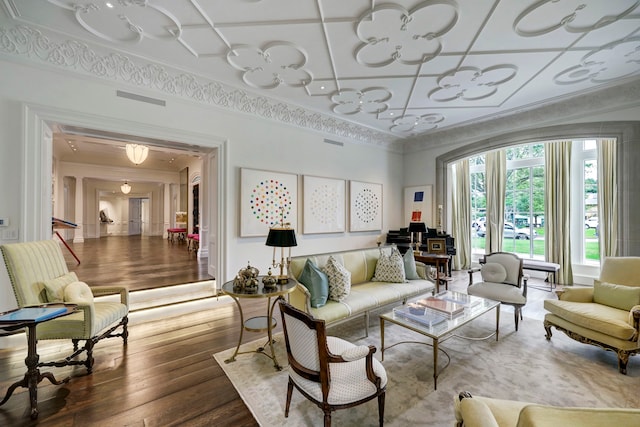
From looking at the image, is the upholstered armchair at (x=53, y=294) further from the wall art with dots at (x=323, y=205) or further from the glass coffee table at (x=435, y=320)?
the wall art with dots at (x=323, y=205)

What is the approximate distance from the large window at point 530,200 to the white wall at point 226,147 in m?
2.28

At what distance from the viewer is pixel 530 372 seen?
2.48 metres

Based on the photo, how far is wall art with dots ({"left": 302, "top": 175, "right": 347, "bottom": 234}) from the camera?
5559mm

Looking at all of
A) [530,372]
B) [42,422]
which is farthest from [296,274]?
[530,372]

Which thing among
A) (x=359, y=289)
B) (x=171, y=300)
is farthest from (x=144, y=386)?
(x=359, y=289)

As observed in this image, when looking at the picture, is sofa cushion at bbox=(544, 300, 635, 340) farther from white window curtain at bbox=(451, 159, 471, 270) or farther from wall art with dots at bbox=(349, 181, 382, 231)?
white window curtain at bbox=(451, 159, 471, 270)

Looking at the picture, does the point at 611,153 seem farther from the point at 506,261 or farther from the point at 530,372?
the point at 530,372

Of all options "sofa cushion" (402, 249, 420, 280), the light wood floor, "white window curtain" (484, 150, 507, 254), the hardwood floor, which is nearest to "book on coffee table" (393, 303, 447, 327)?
"sofa cushion" (402, 249, 420, 280)

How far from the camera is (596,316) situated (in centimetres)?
270

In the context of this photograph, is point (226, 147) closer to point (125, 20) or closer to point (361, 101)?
point (125, 20)

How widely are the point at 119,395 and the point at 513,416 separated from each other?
2809 millimetres

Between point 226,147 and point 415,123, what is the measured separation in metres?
4.22

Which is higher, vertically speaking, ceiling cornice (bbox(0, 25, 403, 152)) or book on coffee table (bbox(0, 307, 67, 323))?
ceiling cornice (bbox(0, 25, 403, 152))

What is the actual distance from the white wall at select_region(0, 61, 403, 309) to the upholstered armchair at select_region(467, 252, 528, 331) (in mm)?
3048
